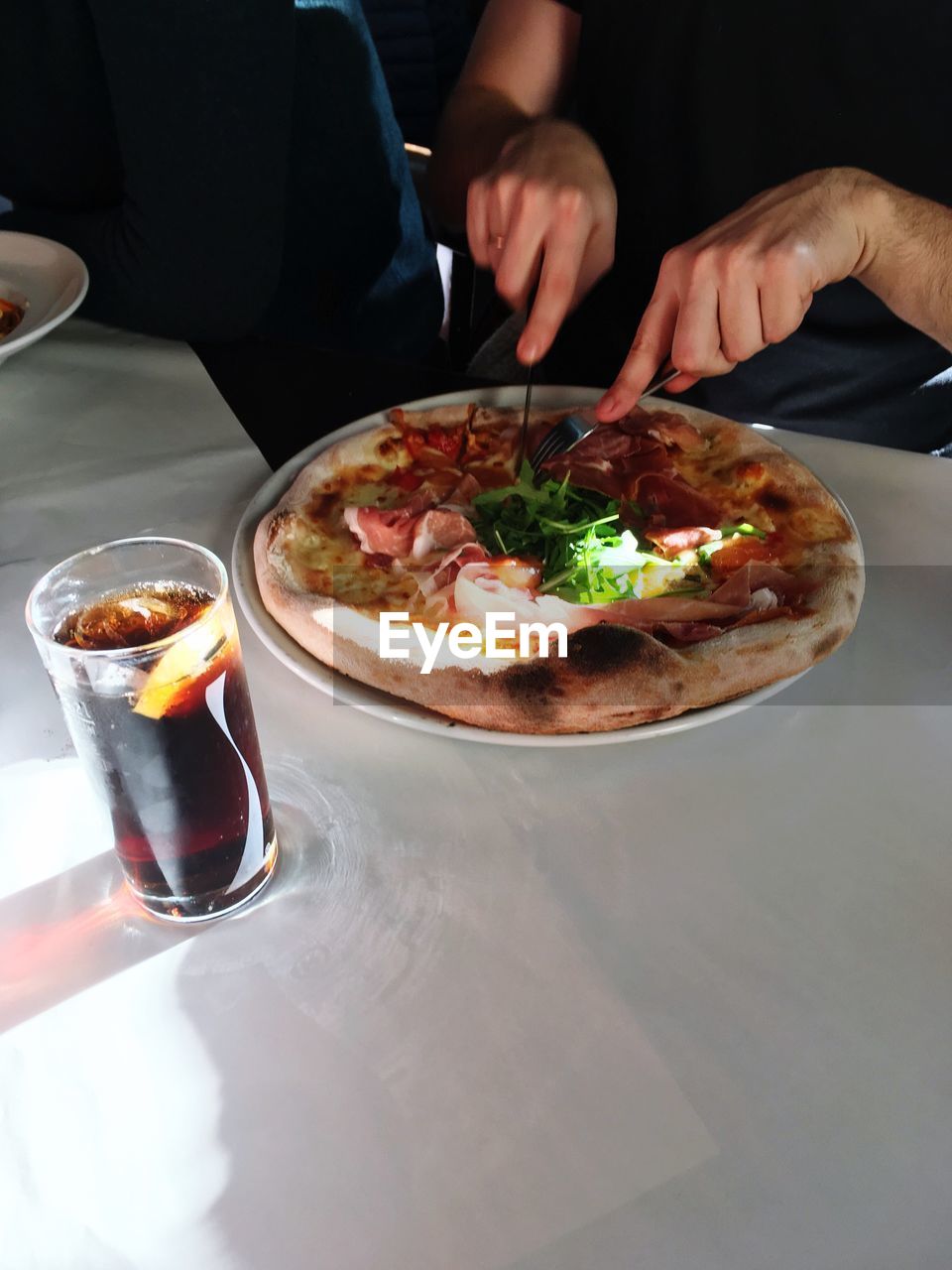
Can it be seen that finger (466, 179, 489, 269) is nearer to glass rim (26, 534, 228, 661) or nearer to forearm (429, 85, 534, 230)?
forearm (429, 85, 534, 230)

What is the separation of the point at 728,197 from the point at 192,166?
2.11 feet

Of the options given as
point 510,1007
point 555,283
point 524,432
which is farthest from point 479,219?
point 510,1007

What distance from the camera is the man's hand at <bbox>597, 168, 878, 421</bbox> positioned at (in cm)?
95

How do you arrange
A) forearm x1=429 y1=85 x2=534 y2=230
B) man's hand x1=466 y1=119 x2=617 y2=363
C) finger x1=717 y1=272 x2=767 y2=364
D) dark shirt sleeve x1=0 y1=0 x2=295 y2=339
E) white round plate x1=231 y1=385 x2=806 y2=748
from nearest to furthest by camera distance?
white round plate x1=231 y1=385 x2=806 y2=748, finger x1=717 y1=272 x2=767 y2=364, man's hand x1=466 y1=119 x2=617 y2=363, dark shirt sleeve x1=0 y1=0 x2=295 y2=339, forearm x1=429 y1=85 x2=534 y2=230

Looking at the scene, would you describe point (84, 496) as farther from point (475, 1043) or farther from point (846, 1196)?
point (846, 1196)

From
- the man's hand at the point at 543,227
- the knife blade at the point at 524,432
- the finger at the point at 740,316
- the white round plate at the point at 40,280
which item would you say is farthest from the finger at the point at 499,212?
the white round plate at the point at 40,280

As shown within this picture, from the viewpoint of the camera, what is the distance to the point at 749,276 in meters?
0.95

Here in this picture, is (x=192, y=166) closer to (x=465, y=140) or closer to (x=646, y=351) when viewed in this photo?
(x=465, y=140)

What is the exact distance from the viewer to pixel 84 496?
1082 millimetres

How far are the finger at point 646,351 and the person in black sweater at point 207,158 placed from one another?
1.76ft

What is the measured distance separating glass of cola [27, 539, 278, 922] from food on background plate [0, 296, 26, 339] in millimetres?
747

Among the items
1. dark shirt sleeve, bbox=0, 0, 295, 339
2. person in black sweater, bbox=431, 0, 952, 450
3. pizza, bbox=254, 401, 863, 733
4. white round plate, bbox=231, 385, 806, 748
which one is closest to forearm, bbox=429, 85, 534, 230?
person in black sweater, bbox=431, 0, 952, 450

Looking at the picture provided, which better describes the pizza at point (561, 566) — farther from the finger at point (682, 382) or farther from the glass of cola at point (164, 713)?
the glass of cola at point (164, 713)

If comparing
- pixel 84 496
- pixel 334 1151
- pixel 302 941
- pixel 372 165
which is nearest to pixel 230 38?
pixel 372 165
